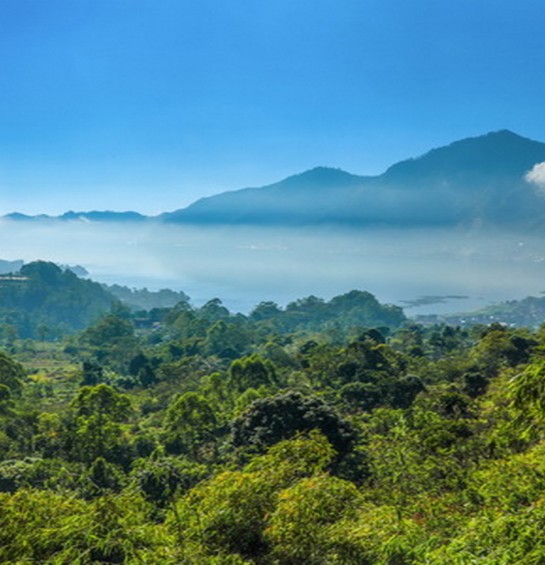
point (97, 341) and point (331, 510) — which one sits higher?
point (331, 510)

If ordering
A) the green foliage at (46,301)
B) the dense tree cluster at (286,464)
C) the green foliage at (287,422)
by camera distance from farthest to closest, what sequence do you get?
the green foliage at (46,301) → the green foliage at (287,422) → the dense tree cluster at (286,464)

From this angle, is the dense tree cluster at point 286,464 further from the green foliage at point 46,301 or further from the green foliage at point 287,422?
the green foliage at point 46,301

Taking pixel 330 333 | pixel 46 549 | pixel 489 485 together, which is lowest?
pixel 330 333

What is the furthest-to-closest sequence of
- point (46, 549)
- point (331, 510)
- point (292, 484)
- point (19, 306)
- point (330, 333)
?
point (19, 306) < point (330, 333) < point (292, 484) < point (331, 510) < point (46, 549)

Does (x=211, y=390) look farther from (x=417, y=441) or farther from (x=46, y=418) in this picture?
(x=417, y=441)

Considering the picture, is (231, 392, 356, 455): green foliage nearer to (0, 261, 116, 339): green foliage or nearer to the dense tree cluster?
the dense tree cluster

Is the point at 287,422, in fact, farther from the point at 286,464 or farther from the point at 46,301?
the point at 46,301

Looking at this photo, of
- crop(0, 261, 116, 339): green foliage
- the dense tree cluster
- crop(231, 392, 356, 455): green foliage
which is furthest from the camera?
crop(0, 261, 116, 339): green foliage

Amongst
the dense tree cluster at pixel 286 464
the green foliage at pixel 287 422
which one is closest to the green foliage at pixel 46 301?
the dense tree cluster at pixel 286 464

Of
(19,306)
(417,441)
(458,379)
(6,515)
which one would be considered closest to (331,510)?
(6,515)

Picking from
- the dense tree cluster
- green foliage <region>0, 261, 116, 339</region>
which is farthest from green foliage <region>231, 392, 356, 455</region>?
green foliage <region>0, 261, 116, 339</region>

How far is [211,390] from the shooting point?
30.4m

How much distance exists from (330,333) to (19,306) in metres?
82.2

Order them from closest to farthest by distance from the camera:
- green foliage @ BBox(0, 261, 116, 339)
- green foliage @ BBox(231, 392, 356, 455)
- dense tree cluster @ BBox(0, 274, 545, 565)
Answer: dense tree cluster @ BBox(0, 274, 545, 565) < green foliage @ BBox(231, 392, 356, 455) < green foliage @ BBox(0, 261, 116, 339)
